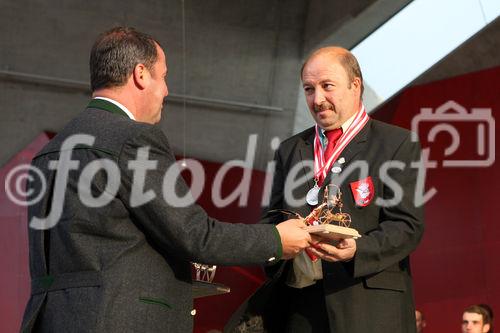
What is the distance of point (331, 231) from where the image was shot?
231cm

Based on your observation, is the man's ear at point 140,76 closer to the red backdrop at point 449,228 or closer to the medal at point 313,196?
the medal at point 313,196

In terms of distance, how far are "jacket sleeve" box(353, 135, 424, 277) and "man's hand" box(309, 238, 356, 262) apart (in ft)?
0.08

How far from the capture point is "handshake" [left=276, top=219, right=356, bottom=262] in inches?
92.7

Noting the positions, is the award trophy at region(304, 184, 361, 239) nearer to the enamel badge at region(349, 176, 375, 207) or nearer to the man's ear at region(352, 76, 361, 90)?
the enamel badge at region(349, 176, 375, 207)

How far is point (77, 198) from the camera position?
219cm

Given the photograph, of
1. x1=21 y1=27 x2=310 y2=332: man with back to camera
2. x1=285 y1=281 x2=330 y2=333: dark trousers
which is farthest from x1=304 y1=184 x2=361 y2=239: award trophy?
x1=285 y1=281 x2=330 y2=333: dark trousers

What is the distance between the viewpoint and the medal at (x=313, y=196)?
8.77ft

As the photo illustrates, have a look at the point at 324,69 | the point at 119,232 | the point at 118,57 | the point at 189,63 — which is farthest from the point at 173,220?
the point at 189,63

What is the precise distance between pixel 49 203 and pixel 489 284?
4926 mm

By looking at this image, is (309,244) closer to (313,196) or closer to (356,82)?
(313,196)

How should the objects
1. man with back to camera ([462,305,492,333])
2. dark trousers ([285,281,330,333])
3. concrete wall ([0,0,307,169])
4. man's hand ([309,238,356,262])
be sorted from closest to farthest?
man's hand ([309,238,356,262]), dark trousers ([285,281,330,333]), man with back to camera ([462,305,492,333]), concrete wall ([0,0,307,169])

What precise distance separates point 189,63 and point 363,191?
620 centimetres

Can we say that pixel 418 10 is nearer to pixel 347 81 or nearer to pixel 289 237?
pixel 347 81

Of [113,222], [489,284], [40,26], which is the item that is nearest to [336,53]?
[113,222]
